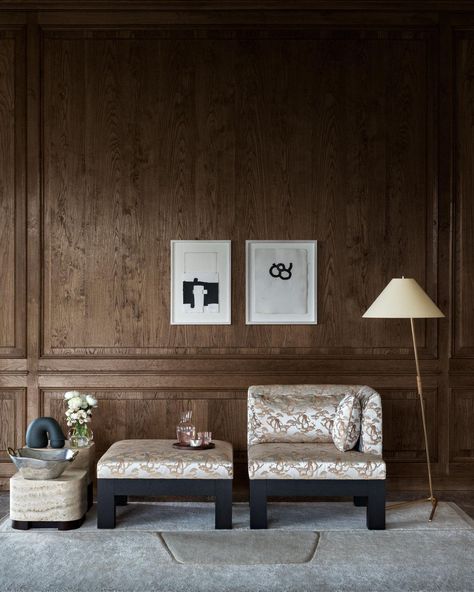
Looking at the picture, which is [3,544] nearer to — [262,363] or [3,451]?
[3,451]

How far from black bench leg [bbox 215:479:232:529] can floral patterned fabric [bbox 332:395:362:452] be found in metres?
0.70

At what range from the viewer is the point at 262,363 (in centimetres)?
513

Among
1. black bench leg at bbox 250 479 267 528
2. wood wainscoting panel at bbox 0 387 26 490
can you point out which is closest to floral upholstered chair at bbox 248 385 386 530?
black bench leg at bbox 250 479 267 528

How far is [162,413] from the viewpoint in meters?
5.13

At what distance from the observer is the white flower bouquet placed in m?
4.75

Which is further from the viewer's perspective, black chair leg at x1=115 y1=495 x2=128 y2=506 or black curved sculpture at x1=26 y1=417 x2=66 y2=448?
black chair leg at x1=115 y1=495 x2=128 y2=506

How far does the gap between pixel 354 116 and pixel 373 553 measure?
2842mm

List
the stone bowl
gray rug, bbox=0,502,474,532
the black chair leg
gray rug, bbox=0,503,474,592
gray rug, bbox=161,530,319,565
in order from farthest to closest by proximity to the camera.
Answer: the black chair leg < gray rug, bbox=0,502,474,532 < the stone bowl < gray rug, bbox=161,530,319,565 < gray rug, bbox=0,503,474,592

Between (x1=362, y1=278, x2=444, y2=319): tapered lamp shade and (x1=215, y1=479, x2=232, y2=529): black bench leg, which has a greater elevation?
(x1=362, y1=278, x2=444, y2=319): tapered lamp shade

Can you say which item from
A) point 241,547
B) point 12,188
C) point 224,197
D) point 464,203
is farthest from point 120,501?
point 464,203

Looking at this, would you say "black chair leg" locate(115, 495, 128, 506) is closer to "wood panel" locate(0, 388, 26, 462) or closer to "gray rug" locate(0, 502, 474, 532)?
"gray rug" locate(0, 502, 474, 532)

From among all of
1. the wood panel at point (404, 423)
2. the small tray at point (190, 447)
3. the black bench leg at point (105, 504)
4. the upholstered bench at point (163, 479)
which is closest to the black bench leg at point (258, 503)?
the upholstered bench at point (163, 479)

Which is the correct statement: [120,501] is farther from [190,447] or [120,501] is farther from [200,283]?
[200,283]

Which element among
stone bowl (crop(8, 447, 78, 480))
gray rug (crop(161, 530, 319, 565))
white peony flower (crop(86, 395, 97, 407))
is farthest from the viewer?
white peony flower (crop(86, 395, 97, 407))
